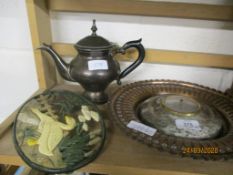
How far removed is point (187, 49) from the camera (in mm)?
745

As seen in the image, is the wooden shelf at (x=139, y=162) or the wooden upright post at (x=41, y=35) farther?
the wooden upright post at (x=41, y=35)

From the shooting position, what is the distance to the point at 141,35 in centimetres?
74

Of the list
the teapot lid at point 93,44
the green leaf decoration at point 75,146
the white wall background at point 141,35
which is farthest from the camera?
the white wall background at point 141,35

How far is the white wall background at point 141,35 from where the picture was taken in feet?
2.35

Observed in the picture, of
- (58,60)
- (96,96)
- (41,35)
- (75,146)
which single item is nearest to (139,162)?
(75,146)

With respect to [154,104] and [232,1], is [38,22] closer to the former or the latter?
[154,104]

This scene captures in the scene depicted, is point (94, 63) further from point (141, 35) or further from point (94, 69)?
point (141, 35)

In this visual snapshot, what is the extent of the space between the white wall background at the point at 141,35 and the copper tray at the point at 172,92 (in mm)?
110

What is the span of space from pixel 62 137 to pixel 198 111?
345 millimetres

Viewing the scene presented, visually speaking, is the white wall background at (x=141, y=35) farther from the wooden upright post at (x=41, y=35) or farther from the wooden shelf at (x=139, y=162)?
the wooden shelf at (x=139, y=162)

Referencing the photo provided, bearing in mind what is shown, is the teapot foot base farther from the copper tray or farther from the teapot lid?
the teapot lid

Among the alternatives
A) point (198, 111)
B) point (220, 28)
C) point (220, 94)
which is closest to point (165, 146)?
point (198, 111)

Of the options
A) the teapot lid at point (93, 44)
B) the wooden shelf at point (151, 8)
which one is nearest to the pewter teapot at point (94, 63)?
the teapot lid at point (93, 44)

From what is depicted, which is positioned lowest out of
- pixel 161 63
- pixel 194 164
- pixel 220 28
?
pixel 194 164
